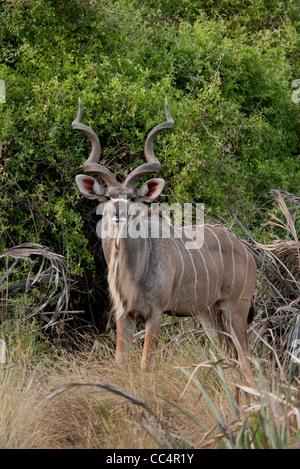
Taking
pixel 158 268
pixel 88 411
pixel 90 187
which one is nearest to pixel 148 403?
pixel 88 411

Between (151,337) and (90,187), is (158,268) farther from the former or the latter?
(90,187)

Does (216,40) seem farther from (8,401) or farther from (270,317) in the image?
(8,401)

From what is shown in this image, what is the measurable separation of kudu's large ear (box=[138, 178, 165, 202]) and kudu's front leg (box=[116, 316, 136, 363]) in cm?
71

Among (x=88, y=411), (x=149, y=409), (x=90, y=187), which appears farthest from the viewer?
(x=90, y=187)

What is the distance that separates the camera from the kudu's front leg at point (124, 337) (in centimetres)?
415

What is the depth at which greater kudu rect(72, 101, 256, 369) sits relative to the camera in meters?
4.16

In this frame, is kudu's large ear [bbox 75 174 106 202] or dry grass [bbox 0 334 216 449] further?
kudu's large ear [bbox 75 174 106 202]

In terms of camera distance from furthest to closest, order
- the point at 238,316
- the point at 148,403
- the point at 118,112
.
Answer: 1. the point at 118,112
2. the point at 238,316
3. the point at 148,403

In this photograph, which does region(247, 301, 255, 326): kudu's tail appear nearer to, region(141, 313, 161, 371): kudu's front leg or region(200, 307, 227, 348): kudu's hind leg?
region(200, 307, 227, 348): kudu's hind leg

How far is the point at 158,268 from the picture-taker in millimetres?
→ 4289

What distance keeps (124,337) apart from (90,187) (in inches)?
34.8

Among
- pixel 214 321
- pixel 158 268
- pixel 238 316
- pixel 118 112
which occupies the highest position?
pixel 118 112

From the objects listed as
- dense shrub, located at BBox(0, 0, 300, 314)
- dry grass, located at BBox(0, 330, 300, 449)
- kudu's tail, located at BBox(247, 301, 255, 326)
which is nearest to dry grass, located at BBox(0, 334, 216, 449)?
dry grass, located at BBox(0, 330, 300, 449)

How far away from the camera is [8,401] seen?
320 cm
